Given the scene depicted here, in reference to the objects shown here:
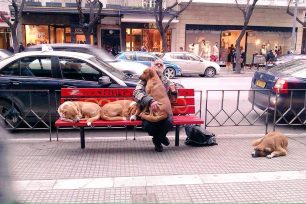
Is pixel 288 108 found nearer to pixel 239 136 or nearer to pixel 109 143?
pixel 239 136

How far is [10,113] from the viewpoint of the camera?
673 centimetres

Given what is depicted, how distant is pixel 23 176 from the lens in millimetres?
4523

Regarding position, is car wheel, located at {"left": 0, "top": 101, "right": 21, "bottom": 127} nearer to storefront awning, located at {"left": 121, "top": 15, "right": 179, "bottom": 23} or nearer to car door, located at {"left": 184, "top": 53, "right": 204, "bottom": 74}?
car door, located at {"left": 184, "top": 53, "right": 204, "bottom": 74}

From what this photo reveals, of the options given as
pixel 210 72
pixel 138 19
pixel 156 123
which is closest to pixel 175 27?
pixel 138 19

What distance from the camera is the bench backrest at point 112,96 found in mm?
5914

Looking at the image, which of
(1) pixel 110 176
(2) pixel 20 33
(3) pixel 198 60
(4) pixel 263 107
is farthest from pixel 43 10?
(1) pixel 110 176

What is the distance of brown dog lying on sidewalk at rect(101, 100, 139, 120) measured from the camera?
555 centimetres

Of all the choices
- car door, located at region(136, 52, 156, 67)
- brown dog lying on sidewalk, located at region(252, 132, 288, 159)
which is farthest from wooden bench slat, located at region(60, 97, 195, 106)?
car door, located at region(136, 52, 156, 67)

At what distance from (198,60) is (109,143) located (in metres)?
13.4

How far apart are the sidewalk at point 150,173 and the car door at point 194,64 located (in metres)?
12.5

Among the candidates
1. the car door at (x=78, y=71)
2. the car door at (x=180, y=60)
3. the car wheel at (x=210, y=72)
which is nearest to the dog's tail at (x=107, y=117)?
the car door at (x=78, y=71)

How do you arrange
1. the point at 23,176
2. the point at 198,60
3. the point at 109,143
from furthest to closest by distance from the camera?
the point at 198,60 → the point at 109,143 → the point at 23,176

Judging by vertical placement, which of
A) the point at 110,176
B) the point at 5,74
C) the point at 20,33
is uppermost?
the point at 20,33

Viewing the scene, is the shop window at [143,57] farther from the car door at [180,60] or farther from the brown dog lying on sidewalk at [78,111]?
the brown dog lying on sidewalk at [78,111]
